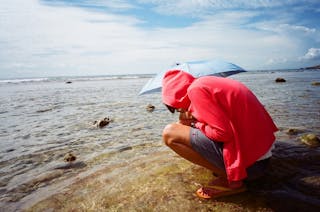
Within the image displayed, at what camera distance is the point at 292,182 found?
388 centimetres

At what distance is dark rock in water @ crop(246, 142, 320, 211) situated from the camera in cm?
333

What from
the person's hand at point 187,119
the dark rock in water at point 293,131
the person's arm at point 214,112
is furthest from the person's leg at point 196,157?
the dark rock in water at point 293,131

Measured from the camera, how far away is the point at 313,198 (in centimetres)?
339

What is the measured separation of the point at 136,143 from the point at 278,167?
3.10m

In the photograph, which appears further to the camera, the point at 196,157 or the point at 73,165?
the point at 73,165

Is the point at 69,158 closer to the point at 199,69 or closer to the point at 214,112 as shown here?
the point at 199,69

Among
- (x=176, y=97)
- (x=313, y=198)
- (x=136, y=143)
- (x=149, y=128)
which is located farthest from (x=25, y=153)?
(x=313, y=198)

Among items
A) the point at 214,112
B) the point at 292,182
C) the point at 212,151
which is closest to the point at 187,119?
the point at 212,151

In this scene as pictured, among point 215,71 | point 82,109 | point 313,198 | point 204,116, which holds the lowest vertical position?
point 82,109

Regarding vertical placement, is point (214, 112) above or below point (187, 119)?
above

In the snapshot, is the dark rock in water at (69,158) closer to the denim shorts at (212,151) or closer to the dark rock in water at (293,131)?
the denim shorts at (212,151)

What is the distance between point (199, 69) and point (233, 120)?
180cm

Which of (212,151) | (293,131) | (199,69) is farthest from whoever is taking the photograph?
(293,131)

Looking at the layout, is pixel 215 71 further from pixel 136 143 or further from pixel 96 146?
pixel 96 146
